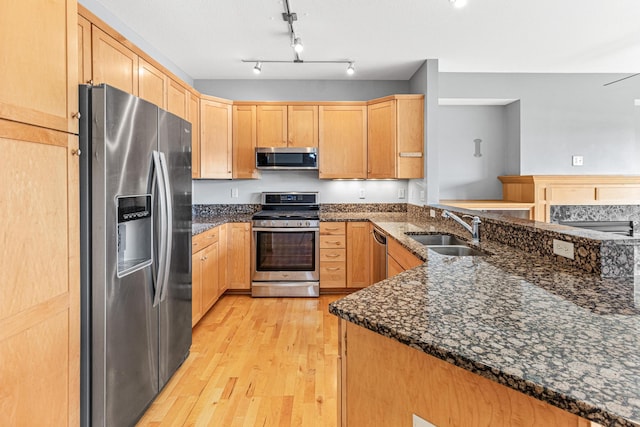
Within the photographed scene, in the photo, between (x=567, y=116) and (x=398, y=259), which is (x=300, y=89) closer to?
(x=398, y=259)

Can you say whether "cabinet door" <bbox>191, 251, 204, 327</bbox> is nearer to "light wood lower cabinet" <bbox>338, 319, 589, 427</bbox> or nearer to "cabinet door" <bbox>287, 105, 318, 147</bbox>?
"cabinet door" <bbox>287, 105, 318, 147</bbox>

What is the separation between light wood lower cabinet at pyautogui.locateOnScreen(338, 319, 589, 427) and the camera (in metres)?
0.63

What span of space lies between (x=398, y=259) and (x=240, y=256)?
1.99m

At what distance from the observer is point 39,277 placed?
1.22m

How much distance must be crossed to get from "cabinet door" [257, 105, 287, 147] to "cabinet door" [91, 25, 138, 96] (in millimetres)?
1681

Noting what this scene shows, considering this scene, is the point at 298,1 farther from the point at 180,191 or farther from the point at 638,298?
the point at 638,298

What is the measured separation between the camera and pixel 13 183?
1.12 m

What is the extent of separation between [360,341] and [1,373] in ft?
3.78

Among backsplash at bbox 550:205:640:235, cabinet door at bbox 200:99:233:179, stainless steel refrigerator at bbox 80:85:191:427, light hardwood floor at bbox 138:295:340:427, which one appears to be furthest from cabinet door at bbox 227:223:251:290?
backsplash at bbox 550:205:640:235

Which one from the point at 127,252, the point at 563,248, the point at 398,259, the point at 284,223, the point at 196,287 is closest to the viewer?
the point at 563,248

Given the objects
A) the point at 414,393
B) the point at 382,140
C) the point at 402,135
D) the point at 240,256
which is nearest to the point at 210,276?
the point at 240,256

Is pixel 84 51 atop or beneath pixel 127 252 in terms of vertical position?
atop

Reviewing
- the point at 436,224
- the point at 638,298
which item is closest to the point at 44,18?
the point at 638,298

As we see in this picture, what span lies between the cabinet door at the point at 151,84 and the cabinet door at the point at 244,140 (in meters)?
1.15
